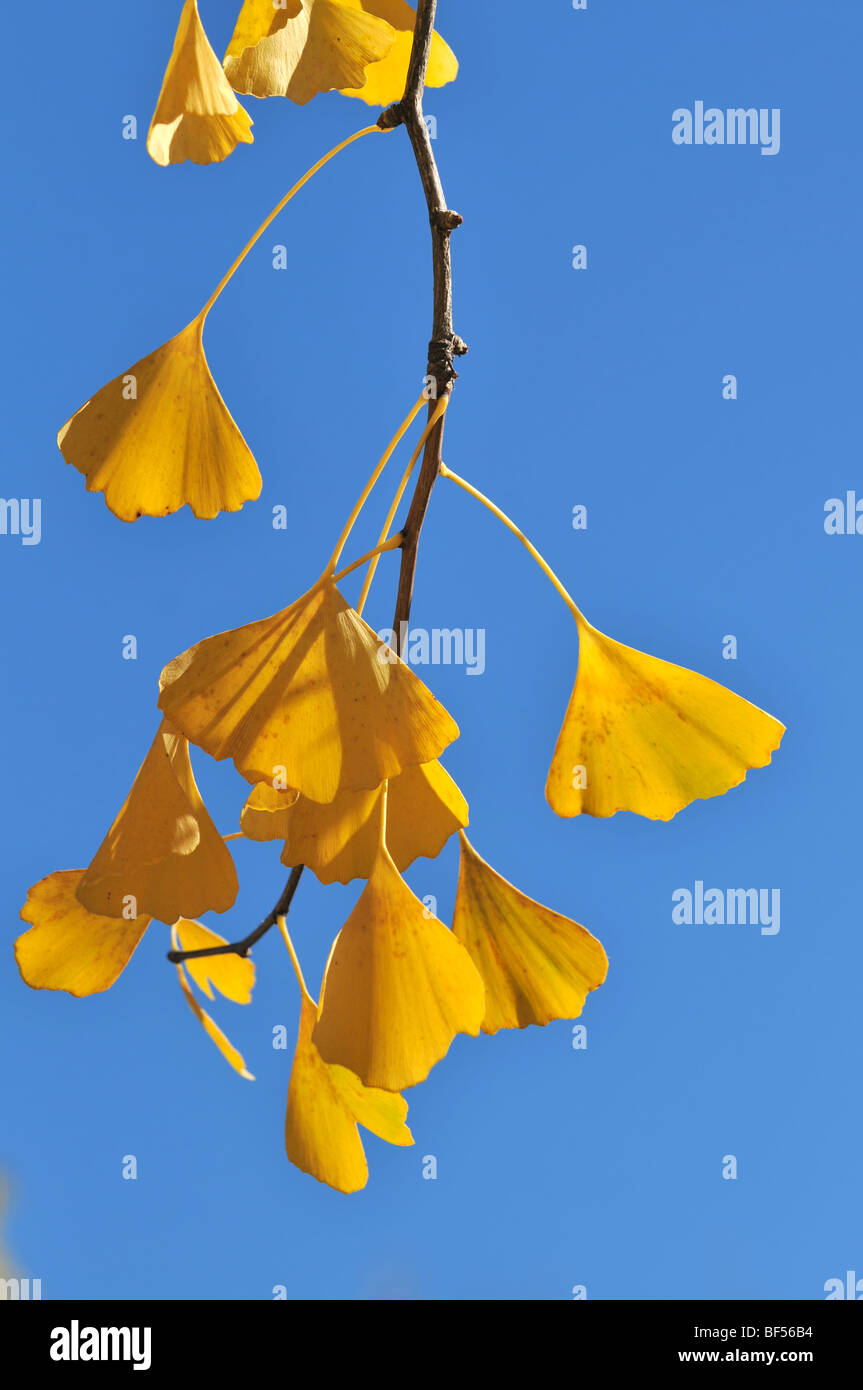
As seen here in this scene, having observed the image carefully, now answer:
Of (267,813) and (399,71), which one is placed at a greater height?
(399,71)

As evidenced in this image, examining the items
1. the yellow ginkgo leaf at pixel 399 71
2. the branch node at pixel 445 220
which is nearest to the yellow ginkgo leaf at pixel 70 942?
the branch node at pixel 445 220

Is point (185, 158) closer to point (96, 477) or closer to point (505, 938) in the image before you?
point (96, 477)

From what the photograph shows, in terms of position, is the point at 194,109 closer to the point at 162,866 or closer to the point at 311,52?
the point at 311,52

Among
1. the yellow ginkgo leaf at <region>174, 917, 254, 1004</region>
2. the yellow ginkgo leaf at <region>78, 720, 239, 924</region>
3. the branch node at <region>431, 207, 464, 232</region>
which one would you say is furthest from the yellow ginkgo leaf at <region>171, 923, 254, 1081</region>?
the branch node at <region>431, 207, 464, 232</region>

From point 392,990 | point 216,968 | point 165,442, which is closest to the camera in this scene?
point 392,990

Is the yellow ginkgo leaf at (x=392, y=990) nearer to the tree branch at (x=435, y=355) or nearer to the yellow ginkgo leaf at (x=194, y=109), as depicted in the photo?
the tree branch at (x=435, y=355)

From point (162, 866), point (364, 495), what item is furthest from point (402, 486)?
point (162, 866)
